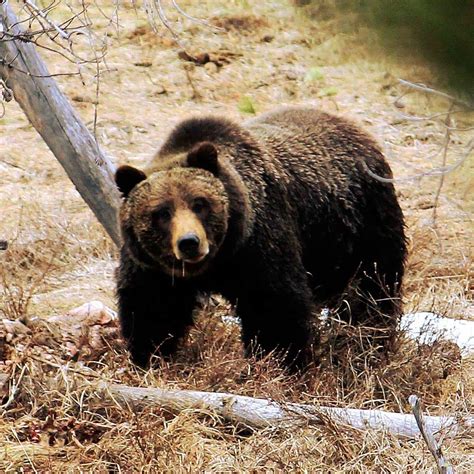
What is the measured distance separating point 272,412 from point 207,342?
4.57 feet

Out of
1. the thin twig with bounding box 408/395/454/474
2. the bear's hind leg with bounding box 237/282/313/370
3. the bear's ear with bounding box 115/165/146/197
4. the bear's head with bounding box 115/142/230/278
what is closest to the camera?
the thin twig with bounding box 408/395/454/474

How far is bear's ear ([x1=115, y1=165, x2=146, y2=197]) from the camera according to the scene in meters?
5.50

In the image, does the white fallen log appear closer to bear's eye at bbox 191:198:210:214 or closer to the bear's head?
the bear's head

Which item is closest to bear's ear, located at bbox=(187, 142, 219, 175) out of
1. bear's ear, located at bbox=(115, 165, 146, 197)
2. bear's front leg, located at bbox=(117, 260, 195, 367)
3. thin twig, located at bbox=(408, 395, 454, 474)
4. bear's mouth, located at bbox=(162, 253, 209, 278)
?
bear's ear, located at bbox=(115, 165, 146, 197)

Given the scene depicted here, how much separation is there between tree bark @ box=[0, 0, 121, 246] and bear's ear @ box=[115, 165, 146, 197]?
4.37 ft

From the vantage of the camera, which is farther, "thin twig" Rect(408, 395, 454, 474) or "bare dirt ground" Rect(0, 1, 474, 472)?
"thin twig" Rect(408, 395, 454, 474)

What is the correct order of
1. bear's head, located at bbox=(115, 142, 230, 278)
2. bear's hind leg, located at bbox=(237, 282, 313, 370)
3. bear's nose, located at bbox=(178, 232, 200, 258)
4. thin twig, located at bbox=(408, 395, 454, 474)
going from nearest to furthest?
thin twig, located at bbox=(408, 395, 454, 474), bear's nose, located at bbox=(178, 232, 200, 258), bear's head, located at bbox=(115, 142, 230, 278), bear's hind leg, located at bbox=(237, 282, 313, 370)

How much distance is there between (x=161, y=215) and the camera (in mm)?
5422

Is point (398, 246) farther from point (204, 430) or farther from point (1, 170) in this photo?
point (1, 170)

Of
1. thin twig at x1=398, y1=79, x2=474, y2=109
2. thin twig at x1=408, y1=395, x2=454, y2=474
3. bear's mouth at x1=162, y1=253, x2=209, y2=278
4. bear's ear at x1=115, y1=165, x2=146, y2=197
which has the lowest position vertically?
bear's mouth at x1=162, y1=253, x2=209, y2=278

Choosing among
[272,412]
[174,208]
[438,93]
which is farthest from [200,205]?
[438,93]

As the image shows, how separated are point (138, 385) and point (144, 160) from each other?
5733mm

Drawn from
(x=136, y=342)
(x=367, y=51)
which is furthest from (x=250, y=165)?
(x=367, y=51)

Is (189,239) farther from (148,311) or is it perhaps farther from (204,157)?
(148,311)
